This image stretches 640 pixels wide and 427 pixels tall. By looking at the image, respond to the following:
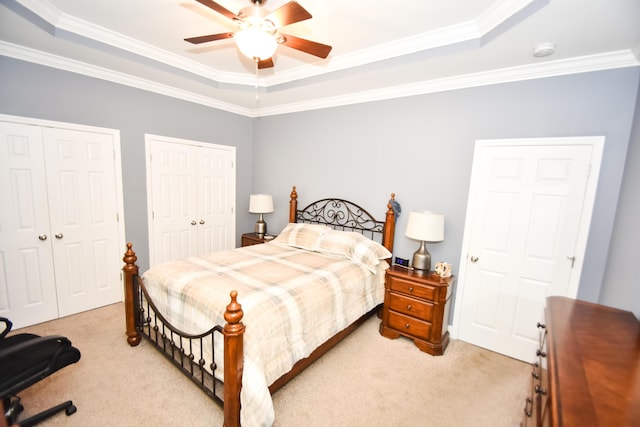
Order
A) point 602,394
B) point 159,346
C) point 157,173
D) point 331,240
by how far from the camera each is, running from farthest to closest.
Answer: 1. point 157,173
2. point 331,240
3. point 159,346
4. point 602,394

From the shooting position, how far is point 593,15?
173 centimetres

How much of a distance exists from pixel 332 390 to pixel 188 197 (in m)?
3.11

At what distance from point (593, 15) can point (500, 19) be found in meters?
0.51

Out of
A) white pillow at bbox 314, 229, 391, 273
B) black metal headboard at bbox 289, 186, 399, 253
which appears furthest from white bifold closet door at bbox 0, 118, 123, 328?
white pillow at bbox 314, 229, 391, 273

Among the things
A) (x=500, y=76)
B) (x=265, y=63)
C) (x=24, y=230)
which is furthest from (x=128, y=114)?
(x=500, y=76)

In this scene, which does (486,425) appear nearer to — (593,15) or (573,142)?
(573,142)

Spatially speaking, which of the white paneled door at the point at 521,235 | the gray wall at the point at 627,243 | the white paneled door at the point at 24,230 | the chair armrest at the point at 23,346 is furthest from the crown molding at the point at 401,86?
the chair armrest at the point at 23,346

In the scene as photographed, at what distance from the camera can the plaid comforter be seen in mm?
1692

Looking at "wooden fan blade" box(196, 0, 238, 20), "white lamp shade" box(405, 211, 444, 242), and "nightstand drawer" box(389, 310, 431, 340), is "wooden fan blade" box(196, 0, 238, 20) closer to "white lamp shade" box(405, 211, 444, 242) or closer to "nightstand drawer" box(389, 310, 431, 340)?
"white lamp shade" box(405, 211, 444, 242)

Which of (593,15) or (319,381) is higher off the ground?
(593,15)

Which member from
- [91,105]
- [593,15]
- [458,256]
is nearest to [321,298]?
[458,256]

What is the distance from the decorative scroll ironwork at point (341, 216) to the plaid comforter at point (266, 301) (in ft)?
2.40

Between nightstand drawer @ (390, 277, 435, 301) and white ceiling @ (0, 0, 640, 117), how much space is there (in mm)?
Result: 2063

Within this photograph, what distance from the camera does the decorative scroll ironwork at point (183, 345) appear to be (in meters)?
1.88
